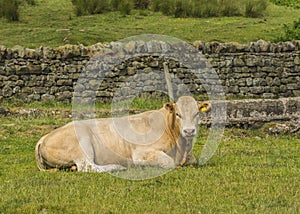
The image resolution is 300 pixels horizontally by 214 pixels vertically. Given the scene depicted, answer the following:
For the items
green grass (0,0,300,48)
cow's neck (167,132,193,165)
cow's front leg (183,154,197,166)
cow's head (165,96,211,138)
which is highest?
cow's head (165,96,211,138)

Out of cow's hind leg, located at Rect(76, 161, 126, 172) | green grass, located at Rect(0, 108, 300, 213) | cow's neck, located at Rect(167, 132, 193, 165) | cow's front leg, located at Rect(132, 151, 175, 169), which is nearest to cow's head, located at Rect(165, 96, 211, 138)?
cow's neck, located at Rect(167, 132, 193, 165)

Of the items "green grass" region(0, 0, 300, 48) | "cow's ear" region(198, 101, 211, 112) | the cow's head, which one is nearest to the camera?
the cow's head

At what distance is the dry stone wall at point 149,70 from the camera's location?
64.5 feet

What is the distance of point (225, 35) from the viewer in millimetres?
24375

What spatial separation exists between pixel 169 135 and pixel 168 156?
44 centimetres

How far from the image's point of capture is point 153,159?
31.8 ft

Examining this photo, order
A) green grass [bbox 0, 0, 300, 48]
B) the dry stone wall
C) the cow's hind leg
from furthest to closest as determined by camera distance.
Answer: green grass [bbox 0, 0, 300, 48], the dry stone wall, the cow's hind leg

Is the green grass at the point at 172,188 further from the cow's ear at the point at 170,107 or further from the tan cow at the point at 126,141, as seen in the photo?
the cow's ear at the point at 170,107

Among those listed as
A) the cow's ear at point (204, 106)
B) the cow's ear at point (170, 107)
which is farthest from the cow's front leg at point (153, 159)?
the cow's ear at point (204, 106)

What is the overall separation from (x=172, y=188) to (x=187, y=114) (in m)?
1.84

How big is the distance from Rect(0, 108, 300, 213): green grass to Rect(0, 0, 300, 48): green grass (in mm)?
12195

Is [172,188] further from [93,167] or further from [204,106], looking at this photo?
[204,106]

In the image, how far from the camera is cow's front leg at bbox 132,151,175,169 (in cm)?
958

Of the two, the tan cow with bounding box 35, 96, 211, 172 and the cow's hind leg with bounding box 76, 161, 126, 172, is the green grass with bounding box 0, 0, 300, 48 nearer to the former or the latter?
the tan cow with bounding box 35, 96, 211, 172
